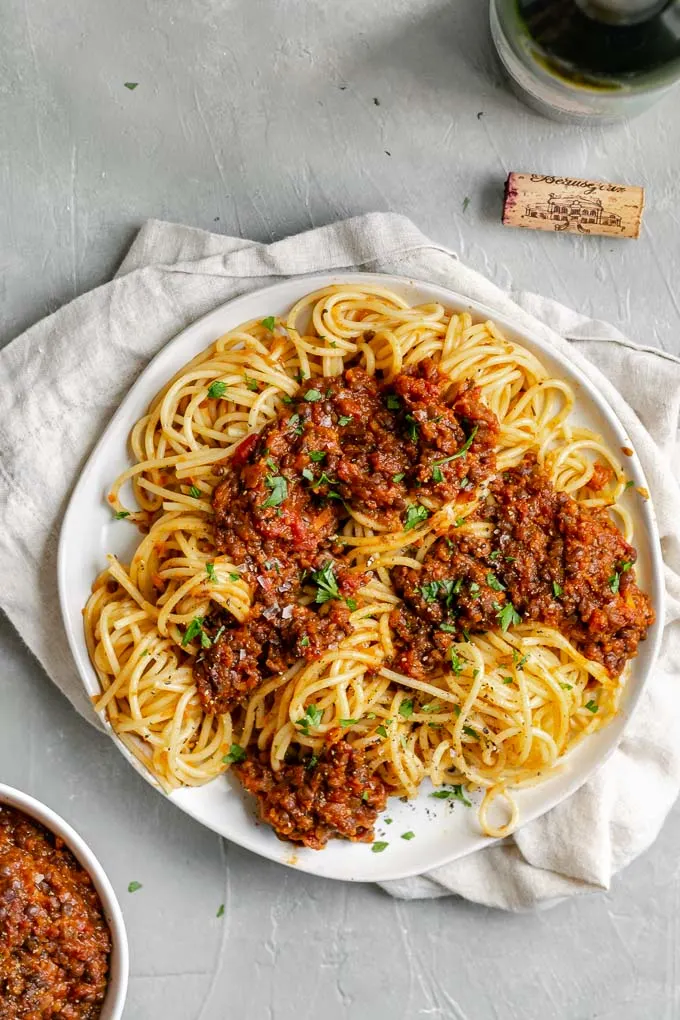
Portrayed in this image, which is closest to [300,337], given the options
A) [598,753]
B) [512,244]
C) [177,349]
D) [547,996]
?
[177,349]

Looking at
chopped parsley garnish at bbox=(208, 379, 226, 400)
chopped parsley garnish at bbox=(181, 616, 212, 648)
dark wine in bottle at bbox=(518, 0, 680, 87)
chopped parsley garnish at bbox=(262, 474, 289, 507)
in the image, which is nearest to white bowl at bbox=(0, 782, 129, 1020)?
chopped parsley garnish at bbox=(181, 616, 212, 648)

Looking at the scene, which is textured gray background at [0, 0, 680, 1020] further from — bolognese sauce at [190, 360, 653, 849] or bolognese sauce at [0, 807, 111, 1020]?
bolognese sauce at [190, 360, 653, 849]

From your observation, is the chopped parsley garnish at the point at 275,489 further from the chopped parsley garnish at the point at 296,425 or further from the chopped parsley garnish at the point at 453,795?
the chopped parsley garnish at the point at 453,795

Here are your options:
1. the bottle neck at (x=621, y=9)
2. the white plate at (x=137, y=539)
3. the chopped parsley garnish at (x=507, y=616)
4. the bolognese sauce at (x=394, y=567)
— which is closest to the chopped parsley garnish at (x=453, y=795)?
the white plate at (x=137, y=539)

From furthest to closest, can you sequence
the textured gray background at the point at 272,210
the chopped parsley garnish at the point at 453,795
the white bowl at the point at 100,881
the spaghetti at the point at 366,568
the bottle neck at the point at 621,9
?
the textured gray background at the point at 272,210 < the chopped parsley garnish at the point at 453,795 < the spaghetti at the point at 366,568 < the white bowl at the point at 100,881 < the bottle neck at the point at 621,9

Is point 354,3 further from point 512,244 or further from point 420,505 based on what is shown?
point 420,505

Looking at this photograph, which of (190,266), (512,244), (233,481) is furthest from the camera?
(512,244)

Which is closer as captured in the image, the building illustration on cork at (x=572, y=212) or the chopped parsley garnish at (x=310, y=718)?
the chopped parsley garnish at (x=310, y=718)
